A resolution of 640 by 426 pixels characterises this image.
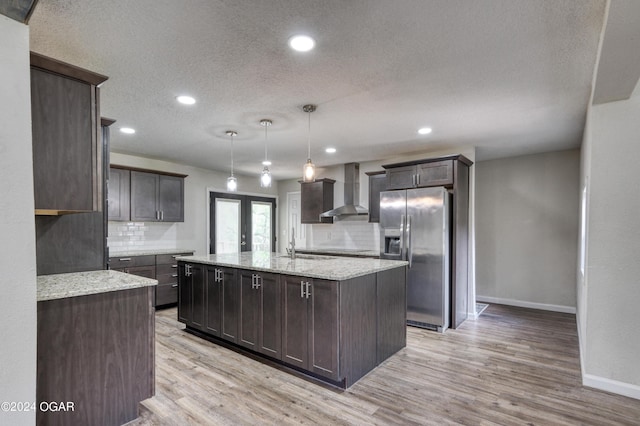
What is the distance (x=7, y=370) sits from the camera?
1372 millimetres

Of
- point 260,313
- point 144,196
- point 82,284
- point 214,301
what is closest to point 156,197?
point 144,196

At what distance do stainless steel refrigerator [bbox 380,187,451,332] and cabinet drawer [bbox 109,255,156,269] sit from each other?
3627mm

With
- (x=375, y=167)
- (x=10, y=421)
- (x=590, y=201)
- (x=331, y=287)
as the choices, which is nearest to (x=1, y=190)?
(x=10, y=421)

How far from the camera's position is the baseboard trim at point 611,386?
8.29 feet

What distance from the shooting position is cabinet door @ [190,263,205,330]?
12.6 feet

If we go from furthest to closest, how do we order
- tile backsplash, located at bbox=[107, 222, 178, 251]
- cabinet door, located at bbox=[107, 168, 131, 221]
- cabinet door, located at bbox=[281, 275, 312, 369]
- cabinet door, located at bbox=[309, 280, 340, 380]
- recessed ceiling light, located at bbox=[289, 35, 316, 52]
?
1. tile backsplash, located at bbox=[107, 222, 178, 251]
2. cabinet door, located at bbox=[107, 168, 131, 221]
3. cabinet door, located at bbox=[281, 275, 312, 369]
4. cabinet door, located at bbox=[309, 280, 340, 380]
5. recessed ceiling light, located at bbox=[289, 35, 316, 52]

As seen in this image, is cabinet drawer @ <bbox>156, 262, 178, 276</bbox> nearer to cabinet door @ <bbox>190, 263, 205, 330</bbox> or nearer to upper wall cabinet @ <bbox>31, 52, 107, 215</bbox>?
cabinet door @ <bbox>190, 263, 205, 330</bbox>

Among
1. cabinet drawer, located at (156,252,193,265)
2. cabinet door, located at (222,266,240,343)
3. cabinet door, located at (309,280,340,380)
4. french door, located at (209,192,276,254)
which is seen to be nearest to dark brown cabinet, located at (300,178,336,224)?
french door, located at (209,192,276,254)

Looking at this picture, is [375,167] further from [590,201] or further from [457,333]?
[590,201]

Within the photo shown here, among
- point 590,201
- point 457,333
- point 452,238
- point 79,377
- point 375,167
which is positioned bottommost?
point 457,333

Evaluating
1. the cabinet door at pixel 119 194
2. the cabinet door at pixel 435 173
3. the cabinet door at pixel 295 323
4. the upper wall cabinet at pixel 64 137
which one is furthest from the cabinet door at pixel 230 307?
the cabinet door at pixel 435 173

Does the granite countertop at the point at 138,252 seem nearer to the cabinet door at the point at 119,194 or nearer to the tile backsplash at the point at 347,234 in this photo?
the cabinet door at the point at 119,194

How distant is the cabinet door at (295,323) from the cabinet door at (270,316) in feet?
0.21

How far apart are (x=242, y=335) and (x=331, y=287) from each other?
1.30m
